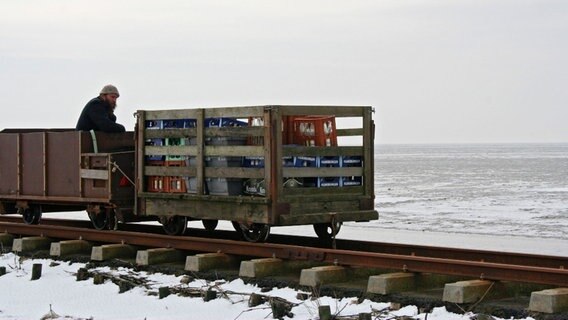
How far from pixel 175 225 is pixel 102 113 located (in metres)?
2.46

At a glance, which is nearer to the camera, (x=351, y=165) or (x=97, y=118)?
(x=351, y=165)

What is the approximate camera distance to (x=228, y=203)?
45.0 ft

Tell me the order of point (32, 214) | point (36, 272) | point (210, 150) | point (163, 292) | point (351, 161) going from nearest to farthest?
point (163, 292) → point (36, 272) → point (210, 150) → point (351, 161) → point (32, 214)

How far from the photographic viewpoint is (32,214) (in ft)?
58.2

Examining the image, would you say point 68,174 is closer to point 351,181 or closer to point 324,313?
point 351,181

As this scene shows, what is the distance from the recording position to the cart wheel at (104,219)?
1608 cm

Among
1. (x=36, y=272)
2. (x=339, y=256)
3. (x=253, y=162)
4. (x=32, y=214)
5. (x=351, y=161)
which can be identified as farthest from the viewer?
(x=32, y=214)

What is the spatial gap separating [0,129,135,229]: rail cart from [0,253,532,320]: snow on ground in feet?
8.74

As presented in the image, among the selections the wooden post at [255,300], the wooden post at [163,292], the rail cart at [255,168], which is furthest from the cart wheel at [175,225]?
the wooden post at [255,300]

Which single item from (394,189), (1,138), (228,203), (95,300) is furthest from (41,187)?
(394,189)

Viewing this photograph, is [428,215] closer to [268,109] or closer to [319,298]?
[268,109]

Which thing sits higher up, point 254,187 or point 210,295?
point 254,187

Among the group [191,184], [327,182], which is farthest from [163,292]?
[327,182]

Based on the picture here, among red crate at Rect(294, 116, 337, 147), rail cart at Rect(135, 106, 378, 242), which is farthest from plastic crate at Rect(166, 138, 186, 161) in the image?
red crate at Rect(294, 116, 337, 147)
